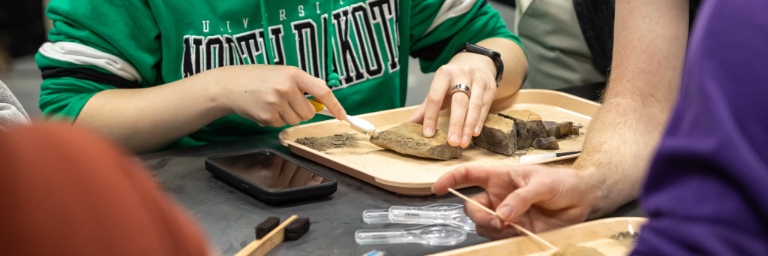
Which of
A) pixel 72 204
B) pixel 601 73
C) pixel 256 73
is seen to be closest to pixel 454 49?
pixel 256 73

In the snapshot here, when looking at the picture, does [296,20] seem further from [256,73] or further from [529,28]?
[529,28]

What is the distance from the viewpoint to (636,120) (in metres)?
0.94

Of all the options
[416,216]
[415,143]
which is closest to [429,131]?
[415,143]

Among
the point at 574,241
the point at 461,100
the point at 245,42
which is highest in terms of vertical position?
the point at 245,42

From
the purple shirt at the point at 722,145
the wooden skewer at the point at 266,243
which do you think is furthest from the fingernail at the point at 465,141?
the purple shirt at the point at 722,145

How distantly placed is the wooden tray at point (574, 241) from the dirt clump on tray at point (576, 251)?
0.08ft

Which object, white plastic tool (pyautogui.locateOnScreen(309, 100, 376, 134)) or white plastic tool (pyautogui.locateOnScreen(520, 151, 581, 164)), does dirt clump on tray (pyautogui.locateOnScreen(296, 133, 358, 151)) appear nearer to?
white plastic tool (pyautogui.locateOnScreen(309, 100, 376, 134))

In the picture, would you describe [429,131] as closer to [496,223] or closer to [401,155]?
[401,155]

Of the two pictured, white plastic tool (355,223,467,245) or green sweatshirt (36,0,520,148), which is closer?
white plastic tool (355,223,467,245)

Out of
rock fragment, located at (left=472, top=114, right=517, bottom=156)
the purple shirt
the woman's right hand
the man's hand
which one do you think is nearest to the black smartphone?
the woman's right hand

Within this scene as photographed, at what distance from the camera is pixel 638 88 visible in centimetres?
100

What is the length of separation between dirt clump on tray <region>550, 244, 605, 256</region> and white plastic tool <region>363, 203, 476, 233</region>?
5.8 inches

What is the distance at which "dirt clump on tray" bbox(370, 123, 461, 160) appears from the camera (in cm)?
102

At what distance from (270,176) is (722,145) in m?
0.70
